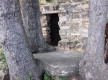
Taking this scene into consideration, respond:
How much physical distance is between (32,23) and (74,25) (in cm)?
122

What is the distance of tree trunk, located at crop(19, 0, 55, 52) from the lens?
6199 mm

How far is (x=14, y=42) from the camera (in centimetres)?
468

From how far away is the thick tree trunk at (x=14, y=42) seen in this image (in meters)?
4.60

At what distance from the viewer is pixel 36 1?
6297 millimetres

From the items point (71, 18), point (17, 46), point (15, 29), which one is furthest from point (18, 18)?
point (71, 18)

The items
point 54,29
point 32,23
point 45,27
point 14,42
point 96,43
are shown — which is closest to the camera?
point 96,43

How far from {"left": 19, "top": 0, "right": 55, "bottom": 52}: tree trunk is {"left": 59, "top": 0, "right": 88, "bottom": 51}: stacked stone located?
2.50ft

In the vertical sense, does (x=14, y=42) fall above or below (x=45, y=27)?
above

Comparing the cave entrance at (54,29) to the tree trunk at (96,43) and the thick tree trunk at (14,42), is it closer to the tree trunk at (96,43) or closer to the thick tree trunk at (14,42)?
the thick tree trunk at (14,42)

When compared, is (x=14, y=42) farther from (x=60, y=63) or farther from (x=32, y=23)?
(x=32, y=23)

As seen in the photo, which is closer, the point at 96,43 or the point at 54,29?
the point at 96,43

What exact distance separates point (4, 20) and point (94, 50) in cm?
165

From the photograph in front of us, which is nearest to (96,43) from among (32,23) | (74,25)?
(32,23)

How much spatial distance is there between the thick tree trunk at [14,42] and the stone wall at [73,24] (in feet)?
6.57
